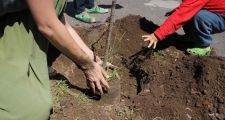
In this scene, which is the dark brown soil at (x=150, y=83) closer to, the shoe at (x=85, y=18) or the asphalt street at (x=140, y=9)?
the shoe at (x=85, y=18)

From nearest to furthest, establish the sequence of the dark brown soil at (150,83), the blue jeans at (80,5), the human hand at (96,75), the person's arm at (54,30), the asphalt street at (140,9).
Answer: the person's arm at (54,30)
the human hand at (96,75)
the dark brown soil at (150,83)
the blue jeans at (80,5)
the asphalt street at (140,9)

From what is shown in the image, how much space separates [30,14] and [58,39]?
216 mm

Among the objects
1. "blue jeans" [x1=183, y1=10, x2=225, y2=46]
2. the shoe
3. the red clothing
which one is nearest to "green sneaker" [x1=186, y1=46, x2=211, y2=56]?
"blue jeans" [x1=183, y1=10, x2=225, y2=46]

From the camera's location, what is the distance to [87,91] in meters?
3.47

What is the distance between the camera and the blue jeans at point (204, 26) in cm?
412

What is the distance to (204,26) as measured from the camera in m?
4.14

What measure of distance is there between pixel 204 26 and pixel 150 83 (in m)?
0.94

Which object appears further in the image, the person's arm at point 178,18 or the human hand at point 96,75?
the person's arm at point 178,18

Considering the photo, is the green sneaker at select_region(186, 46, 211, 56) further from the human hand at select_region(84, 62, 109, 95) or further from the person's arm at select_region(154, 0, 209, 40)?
the human hand at select_region(84, 62, 109, 95)

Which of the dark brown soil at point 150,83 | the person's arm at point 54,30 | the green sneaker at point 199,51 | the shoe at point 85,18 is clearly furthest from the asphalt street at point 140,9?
the person's arm at point 54,30

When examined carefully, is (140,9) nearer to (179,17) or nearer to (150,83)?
(179,17)

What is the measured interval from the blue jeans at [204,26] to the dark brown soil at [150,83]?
0.18 meters

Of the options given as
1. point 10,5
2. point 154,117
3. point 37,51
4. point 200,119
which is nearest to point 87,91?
point 154,117

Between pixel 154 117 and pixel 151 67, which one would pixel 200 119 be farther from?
pixel 151 67
